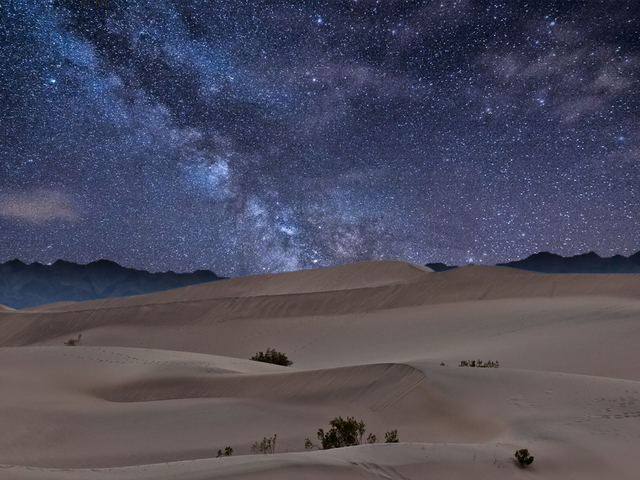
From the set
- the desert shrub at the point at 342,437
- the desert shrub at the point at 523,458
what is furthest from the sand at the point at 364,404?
the desert shrub at the point at 342,437

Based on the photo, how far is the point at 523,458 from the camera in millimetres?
5180

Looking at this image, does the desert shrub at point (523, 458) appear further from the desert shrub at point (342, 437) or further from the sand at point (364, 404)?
the desert shrub at point (342, 437)

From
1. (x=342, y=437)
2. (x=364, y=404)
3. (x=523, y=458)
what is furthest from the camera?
(x=364, y=404)

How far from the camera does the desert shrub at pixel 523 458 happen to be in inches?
203

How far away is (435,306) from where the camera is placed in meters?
30.9

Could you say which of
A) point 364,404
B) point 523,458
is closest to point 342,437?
point 364,404

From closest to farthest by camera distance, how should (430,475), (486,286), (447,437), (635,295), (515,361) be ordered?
1. (430,475)
2. (447,437)
3. (515,361)
4. (635,295)
5. (486,286)

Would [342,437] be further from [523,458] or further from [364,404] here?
[523,458]

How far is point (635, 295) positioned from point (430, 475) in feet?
92.1

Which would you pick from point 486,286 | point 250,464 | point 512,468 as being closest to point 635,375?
point 512,468

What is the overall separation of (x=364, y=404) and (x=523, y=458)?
15.2 ft

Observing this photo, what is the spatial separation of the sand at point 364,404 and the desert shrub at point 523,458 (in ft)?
0.34

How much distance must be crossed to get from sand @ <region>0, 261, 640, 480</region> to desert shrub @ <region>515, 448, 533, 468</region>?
104 mm

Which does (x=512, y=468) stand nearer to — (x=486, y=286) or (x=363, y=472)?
(x=363, y=472)
